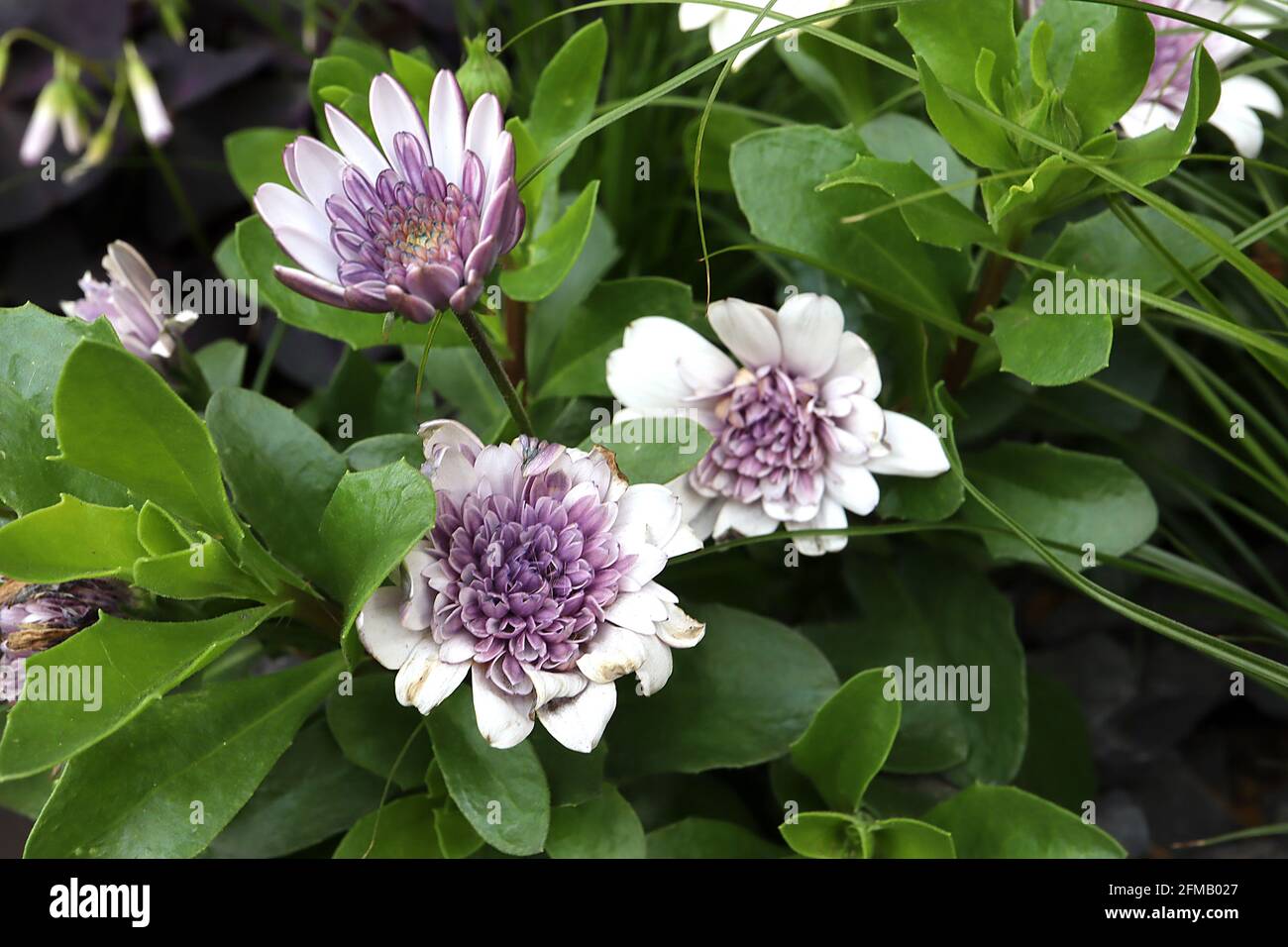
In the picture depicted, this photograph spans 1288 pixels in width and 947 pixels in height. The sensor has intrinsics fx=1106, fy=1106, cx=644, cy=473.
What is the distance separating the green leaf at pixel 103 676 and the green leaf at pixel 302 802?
17 centimetres

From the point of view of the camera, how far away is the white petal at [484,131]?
21.4 inches

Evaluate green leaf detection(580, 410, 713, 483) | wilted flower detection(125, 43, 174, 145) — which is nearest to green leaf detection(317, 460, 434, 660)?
green leaf detection(580, 410, 713, 483)

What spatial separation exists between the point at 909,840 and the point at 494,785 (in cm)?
24

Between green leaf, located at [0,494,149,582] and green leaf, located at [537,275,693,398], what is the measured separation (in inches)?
11.7

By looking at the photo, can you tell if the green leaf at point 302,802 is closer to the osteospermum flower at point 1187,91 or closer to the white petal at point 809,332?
the white petal at point 809,332

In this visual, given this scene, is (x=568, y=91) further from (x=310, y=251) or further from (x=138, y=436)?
(x=138, y=436)

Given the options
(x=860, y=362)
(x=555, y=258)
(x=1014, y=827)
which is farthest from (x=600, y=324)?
(x=1014, y=827)

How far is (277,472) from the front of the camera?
0.62 metres

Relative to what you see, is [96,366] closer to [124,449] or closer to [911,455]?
[124,449]

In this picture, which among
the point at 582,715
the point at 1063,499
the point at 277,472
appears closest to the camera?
the point at 582,715

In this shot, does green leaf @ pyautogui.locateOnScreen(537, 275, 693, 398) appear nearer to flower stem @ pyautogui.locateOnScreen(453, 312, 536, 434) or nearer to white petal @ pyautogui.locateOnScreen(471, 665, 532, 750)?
flower stem @ pyautogui.locateOnScreen(453, 312, 536, 434)

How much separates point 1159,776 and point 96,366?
3.14ft

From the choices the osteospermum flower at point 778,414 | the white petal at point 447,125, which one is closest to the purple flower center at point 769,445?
the osteospermum flower at point 778,414

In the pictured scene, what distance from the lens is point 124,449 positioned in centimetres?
52
